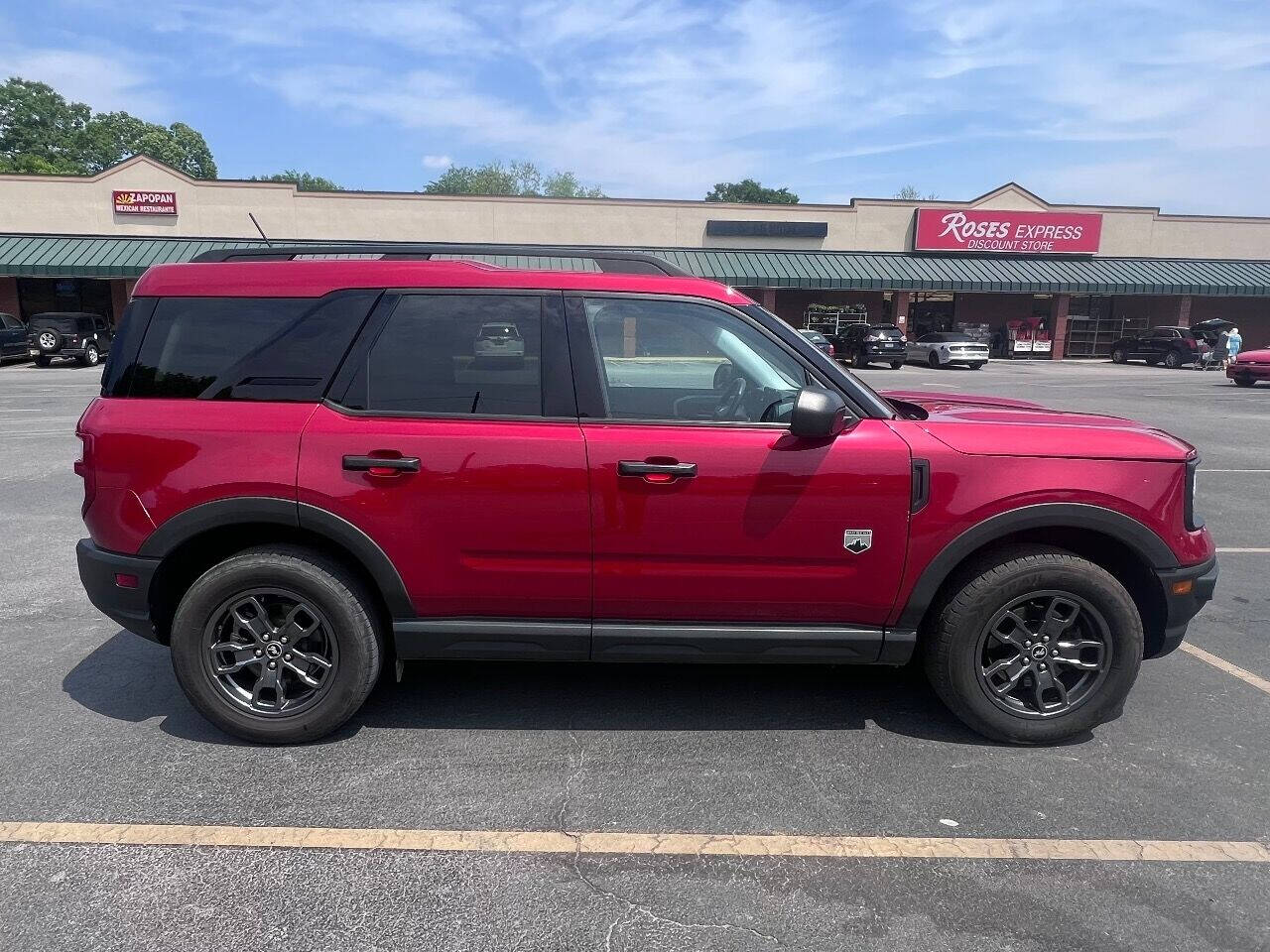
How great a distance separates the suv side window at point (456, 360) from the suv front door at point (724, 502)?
0.20 meters

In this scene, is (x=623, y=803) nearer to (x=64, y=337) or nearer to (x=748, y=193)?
(x=64, y=337)

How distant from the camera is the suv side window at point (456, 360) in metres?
3.34

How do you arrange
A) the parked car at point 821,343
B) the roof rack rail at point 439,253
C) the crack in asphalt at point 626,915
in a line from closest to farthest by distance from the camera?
the crack in asphalt at point 626,915, the roof rack rail at point 439,253, the parked car at point 821,343

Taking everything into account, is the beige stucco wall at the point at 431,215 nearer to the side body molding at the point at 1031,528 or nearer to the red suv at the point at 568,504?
the red suv at the point at 568,504

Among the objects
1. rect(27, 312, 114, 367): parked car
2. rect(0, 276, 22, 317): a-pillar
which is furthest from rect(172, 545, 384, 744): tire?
rect(0, 276, 22, 317): a-pillar

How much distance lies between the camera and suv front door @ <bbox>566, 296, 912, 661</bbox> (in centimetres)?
323

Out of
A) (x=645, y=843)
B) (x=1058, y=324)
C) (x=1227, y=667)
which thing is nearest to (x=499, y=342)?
(x=645, y=843)

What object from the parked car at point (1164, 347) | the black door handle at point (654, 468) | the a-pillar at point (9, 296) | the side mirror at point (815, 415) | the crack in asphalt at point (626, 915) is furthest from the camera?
the parked car at point (1164, 347)

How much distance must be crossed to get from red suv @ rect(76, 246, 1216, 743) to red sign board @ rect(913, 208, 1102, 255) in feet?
113

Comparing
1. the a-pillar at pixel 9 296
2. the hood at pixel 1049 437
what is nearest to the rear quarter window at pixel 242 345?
the hood at pixel 1049 437

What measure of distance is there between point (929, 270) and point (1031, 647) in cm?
3376

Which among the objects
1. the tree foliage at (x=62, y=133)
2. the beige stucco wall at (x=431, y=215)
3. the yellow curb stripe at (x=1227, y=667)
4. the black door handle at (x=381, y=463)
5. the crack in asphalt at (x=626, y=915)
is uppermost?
the tree foliage at (x=62, y=133)

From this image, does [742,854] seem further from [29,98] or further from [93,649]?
[29,98]

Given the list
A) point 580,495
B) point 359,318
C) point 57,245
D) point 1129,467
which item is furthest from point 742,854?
point 57,245
